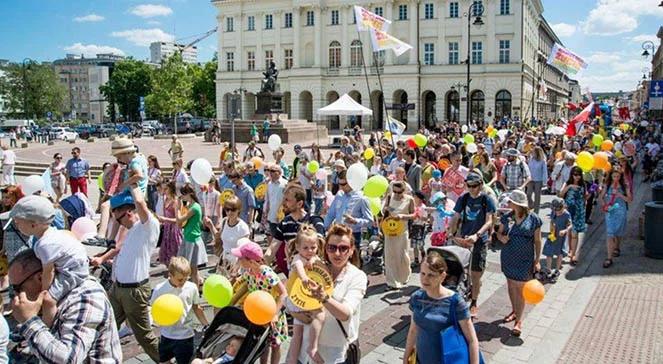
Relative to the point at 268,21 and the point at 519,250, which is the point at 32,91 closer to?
the point at 268,21

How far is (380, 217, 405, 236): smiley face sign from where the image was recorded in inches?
317

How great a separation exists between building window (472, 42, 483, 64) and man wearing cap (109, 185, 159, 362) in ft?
187

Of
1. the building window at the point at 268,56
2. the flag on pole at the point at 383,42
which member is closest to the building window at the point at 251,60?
the building window at the point at 268,56

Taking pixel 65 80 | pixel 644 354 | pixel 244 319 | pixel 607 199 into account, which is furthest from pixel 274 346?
pixel 65 80

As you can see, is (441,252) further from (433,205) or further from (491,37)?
(491,37)

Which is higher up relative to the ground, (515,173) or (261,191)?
(515,173)

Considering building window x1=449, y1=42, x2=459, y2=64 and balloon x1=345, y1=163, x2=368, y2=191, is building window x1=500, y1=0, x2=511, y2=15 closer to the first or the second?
building window x1=449, y1=42, x2=459, y2=64

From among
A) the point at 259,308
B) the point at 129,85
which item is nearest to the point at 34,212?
the point at 259,308

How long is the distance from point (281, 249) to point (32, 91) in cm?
9569

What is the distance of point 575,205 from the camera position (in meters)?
10.3

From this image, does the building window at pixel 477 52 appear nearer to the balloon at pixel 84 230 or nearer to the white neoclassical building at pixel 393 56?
the white neoclassical building at pixel 393 56

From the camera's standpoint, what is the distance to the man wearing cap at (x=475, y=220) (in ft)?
22.7

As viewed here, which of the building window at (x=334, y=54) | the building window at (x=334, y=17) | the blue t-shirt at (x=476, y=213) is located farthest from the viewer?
the building window at (x=334, y=54)

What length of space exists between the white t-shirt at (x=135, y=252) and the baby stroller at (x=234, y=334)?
107 cm
